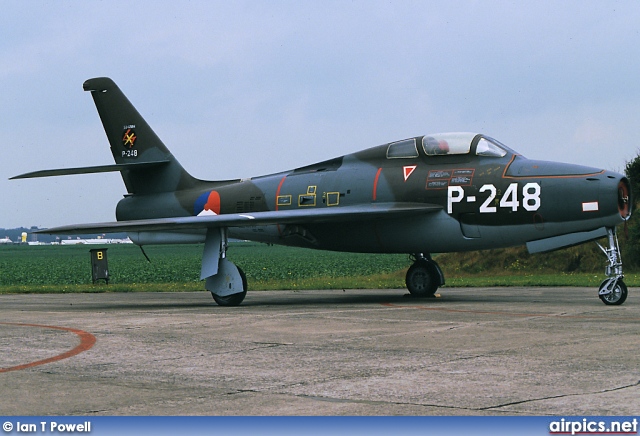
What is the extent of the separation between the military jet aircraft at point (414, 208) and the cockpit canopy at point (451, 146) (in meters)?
0.02

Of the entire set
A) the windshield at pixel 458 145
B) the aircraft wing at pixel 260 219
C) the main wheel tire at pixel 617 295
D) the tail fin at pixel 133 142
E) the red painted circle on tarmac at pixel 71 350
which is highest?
the tail fin at pixel 133 142

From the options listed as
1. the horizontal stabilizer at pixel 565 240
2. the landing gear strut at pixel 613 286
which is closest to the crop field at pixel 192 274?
the horizontal stabilizer at pixel 565 240

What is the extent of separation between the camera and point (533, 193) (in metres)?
16.4

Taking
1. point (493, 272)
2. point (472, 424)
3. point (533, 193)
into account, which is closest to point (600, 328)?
point (533, 193)

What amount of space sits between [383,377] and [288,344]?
277 cm

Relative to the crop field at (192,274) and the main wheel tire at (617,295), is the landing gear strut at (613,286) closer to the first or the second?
the main wheel tire at (617,295)

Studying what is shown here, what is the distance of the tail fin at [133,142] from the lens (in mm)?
22094

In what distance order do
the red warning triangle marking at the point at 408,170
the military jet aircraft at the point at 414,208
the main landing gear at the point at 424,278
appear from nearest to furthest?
the military jet aircraft at the point at 414,208 → the red warning triangle marking at the point at 408,170 → the main landing gear at the point at 424,278

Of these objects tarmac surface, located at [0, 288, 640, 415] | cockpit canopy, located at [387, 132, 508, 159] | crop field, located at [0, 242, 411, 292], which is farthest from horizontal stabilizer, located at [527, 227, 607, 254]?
crop field, located at [0, 242, 411, 292]

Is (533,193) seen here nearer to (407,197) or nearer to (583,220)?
(583,220)

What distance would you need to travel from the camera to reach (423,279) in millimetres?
19391

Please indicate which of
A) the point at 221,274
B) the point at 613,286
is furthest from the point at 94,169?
the point at 613,286

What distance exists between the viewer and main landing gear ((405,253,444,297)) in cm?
1933

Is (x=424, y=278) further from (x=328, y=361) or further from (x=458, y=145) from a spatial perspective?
(x=328, y=361)
